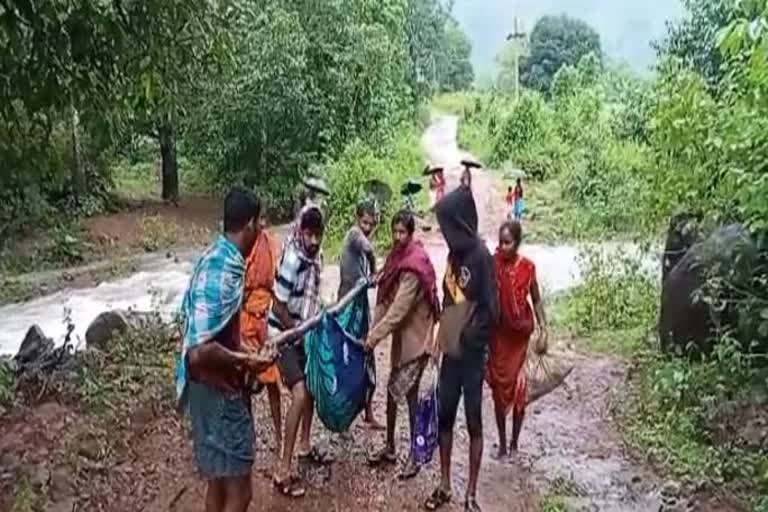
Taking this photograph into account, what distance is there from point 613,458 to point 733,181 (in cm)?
170

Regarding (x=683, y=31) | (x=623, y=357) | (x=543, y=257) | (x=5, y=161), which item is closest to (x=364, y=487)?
(x=5, y=161)

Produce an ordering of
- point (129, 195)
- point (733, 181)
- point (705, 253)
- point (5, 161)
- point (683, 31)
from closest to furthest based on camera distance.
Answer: point (733, 181)
point (5, 161)
point (705, 253)
point (683, 31)
point (129, 195)

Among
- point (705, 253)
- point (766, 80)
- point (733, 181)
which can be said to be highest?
point (766, 80)

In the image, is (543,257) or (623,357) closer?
(623,357)

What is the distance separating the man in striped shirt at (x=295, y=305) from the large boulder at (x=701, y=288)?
2.55 meters

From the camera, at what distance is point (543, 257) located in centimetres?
1427

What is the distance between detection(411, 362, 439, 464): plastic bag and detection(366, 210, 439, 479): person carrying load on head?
0.21 feet

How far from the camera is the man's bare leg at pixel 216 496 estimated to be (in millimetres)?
3814

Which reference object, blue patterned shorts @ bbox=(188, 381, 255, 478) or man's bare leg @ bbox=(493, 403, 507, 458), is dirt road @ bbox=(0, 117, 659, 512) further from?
blue patterned shorts @ bbox=(188, 381, 255, 478)

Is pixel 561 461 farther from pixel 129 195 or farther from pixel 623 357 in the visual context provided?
pixel 129 195

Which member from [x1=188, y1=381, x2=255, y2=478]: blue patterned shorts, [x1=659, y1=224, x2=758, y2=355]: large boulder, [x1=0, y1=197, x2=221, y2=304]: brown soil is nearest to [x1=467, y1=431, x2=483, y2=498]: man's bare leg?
[x1=188, y1=381, x2=255, y2=478]: blue patterned shorts

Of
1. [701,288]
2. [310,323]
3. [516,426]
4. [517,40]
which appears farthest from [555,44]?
[310,323]

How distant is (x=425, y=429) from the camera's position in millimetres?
4957

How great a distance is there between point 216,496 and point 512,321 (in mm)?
1960
